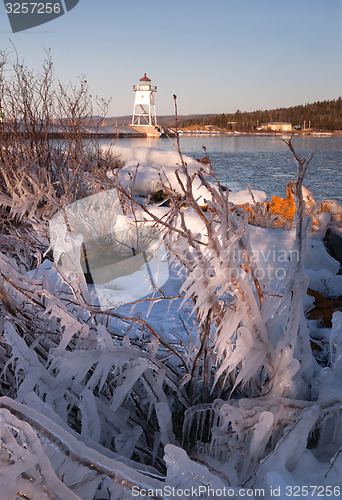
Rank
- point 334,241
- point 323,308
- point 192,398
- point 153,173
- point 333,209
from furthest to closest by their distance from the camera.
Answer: point 153,173, point 333,209, point 334,241, point 323,308, point 192,398

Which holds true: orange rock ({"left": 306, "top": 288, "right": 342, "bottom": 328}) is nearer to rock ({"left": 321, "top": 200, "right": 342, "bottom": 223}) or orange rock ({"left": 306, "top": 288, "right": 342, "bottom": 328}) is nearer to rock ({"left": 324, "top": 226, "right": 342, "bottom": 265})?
rock ({"left": 324, "top": 226, "right": 342, "bottom": 265})

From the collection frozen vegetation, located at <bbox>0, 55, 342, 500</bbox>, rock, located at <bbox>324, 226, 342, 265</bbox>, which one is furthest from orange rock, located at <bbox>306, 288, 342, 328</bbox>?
frozen vegetation, located at <bbox>0, 55, 342, 500</bbox>

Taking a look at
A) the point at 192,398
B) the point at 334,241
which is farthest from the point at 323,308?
the point at 192,398

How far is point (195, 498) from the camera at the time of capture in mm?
763

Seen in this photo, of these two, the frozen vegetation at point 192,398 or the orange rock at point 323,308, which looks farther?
the orange rock at point 323,308

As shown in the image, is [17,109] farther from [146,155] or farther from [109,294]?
[146,155]

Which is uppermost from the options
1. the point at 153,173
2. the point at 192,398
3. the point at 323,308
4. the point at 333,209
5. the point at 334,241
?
the point at 153,173

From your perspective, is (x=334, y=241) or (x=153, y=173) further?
(x=153, y=173)

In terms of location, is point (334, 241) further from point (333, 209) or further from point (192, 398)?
point (192, 398)

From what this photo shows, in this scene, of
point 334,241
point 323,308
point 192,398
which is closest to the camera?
point 192,398

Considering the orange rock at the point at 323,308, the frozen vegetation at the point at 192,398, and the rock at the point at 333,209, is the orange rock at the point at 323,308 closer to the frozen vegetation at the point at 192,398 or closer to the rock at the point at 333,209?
the frozen vegetation at the point at 192,398

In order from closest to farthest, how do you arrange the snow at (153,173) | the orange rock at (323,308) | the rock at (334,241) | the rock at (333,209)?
the orange rock at (323,308)
the rock at (334,241)
the rock at (333,209)
the snow at (153,173)

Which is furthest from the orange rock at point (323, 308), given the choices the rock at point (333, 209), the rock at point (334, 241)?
the rock at point (333, 209)

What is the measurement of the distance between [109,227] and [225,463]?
11.7 ft
